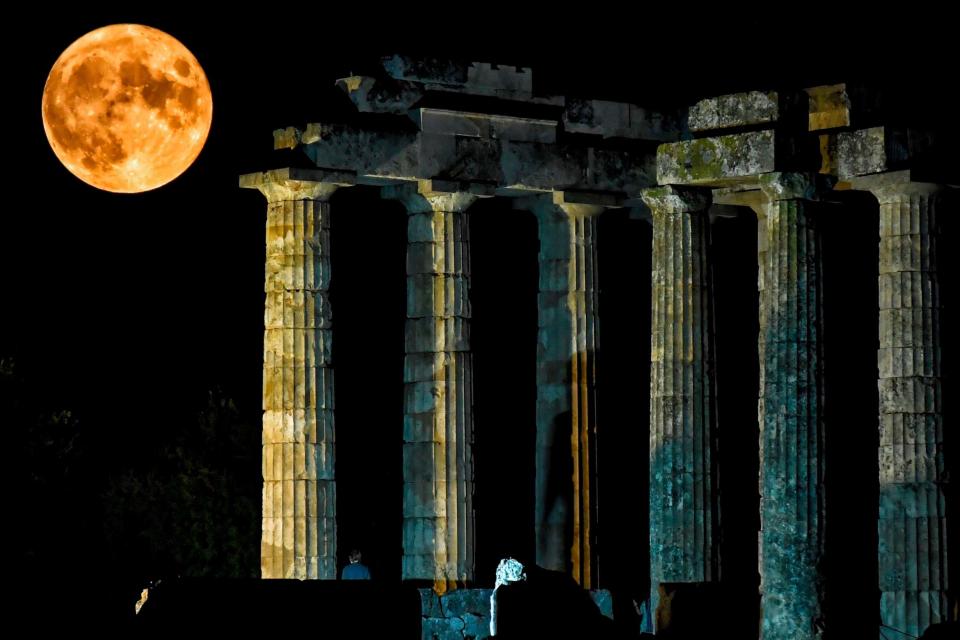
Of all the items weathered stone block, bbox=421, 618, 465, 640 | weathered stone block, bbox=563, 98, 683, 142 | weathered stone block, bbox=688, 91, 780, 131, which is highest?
weathered stone block, bbox=563, 98, 683, 142

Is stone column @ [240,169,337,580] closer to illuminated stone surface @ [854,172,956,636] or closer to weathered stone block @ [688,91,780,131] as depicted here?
weathered stone block @ [688,91,780,131]

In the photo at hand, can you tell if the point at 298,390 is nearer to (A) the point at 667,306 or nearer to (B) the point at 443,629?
(B) the point at 443,629

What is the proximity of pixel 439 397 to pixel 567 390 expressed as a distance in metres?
3.53

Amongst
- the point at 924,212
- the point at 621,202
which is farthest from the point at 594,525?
the point at 924,212

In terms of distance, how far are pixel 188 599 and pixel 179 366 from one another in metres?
60.3

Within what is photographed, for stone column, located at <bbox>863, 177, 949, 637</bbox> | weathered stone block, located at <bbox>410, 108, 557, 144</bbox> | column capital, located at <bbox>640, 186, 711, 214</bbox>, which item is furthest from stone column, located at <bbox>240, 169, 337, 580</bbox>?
stone column, located at <bbox>863, 177, 949, 637</bbox>

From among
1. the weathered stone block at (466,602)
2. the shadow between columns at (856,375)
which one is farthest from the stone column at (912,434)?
Result: the weathered stone block at (466,602)

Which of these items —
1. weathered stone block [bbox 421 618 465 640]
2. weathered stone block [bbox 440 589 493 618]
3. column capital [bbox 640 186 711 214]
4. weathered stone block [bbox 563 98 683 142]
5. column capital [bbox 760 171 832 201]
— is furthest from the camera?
weathered stone block [bbox 563 98 683 142]

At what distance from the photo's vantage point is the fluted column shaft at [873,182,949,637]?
1945 inches

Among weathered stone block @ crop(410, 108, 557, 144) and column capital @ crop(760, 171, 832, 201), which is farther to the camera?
weathered stone block @ crop(410, 108, 557, 144)

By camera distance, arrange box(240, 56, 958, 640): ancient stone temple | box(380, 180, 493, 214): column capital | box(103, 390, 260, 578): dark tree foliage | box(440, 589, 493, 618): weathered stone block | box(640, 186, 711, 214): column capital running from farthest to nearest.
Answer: box(103, 390, 260, 578): dark tree foliage
box(380, 180, 493, 214): column capital
box(440, 589, 493, 618): weathered stone block
box(640, 186, 711, 214): column capital
box(240, 56, 958, 640): ancient stone temple

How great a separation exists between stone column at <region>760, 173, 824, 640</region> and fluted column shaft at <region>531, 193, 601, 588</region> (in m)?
5.71

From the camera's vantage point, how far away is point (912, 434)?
49.6m

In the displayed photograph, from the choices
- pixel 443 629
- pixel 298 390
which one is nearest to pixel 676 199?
pixel 298 390
